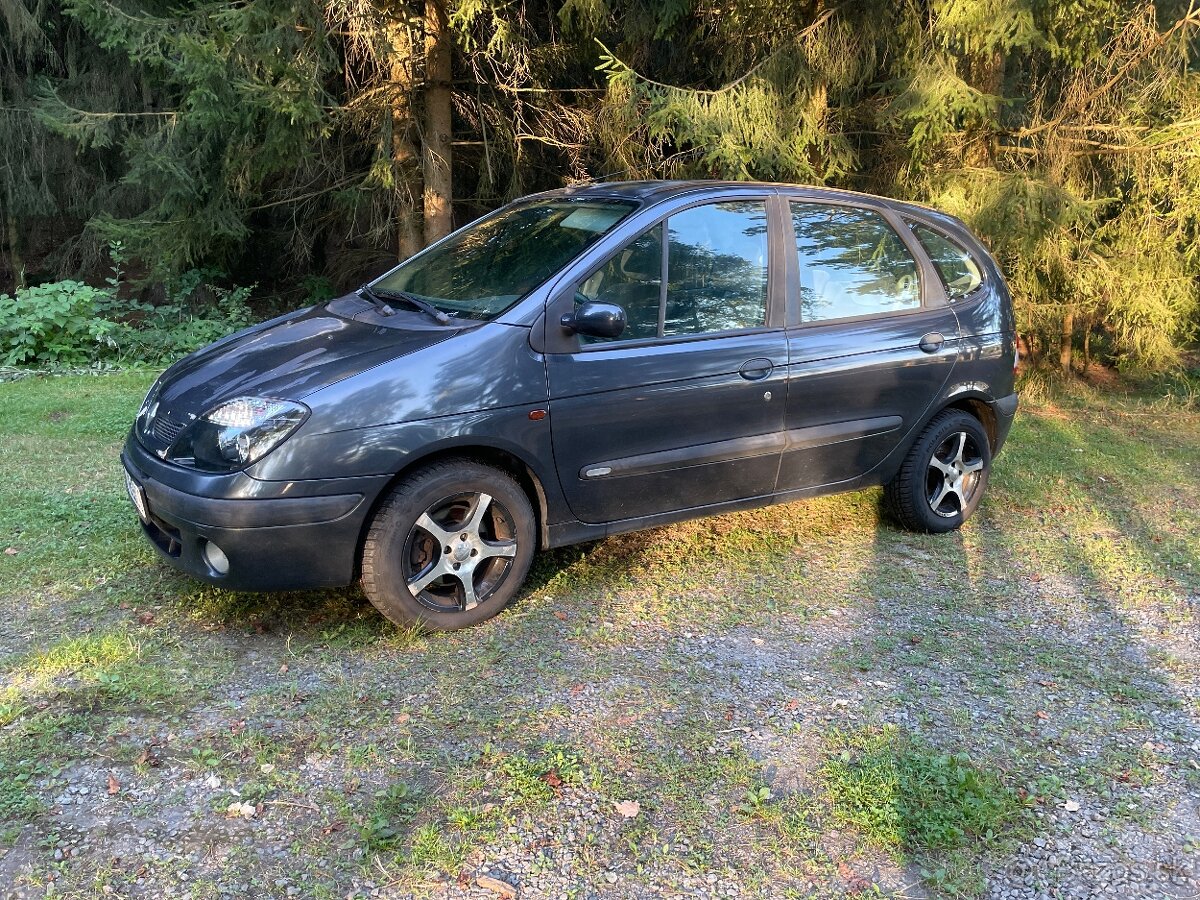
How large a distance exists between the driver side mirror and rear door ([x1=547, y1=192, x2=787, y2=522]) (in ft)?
0.27

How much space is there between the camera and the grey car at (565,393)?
350cm

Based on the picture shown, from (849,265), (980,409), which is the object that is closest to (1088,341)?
(980,409)

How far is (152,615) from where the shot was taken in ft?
12.6

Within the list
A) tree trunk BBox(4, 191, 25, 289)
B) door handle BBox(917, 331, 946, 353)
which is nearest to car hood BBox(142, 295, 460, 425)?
door handle BBox(917, 331, 946, 353)

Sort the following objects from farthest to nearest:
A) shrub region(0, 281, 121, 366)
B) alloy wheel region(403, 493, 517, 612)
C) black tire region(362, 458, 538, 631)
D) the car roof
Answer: shrub region(0, 281, 121, 366) < the car roof < alloy wheel region(403, 493, 517, 612) < black tire region(362, 458, 538, 631)

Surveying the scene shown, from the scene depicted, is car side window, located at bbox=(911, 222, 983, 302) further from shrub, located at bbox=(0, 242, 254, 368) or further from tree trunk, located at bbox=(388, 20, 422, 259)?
shrub, located at bbox=(0, 242, 254, 368)

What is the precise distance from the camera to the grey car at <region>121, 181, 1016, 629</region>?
350 centimetres

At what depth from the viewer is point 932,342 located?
Answer: 4.88 metres

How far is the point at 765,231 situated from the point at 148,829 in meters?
3.46

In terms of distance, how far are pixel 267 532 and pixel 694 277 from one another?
212 centimetres

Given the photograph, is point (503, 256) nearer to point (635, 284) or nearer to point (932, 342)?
point (635, 284)

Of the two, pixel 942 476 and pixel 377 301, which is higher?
pixel 377 301

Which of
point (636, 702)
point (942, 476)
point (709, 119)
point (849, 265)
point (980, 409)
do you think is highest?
point (709, 119)

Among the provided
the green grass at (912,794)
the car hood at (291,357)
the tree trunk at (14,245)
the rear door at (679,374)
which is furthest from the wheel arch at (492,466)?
the tree trunk at (14,245)
